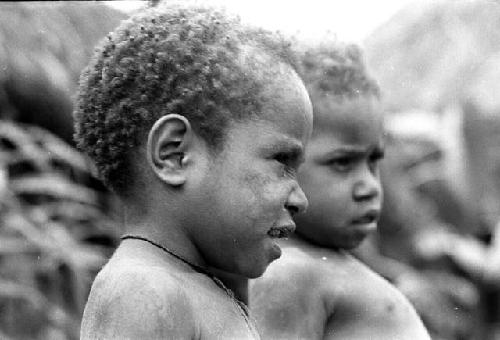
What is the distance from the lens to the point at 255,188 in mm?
2080

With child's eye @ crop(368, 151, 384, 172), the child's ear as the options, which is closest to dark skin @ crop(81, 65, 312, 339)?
the child's ear

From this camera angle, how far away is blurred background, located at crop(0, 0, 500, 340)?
171 inches

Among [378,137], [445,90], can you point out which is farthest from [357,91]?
[445,90]

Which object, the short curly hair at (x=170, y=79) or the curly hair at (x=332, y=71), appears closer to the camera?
the short curly hair at (x=170, y=79)

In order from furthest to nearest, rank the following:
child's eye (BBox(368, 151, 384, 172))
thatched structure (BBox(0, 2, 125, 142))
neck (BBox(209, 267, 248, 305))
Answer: thatched structure (BBox(0, 2, 125, 142)) < child's eye (BBox(368, 151, 384, 172)) < neck (BBox(209, 267, 248, 305))

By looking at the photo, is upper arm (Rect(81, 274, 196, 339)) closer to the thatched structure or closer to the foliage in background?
the foliage in background

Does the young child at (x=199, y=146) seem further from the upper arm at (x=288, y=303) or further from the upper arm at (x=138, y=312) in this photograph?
the upper arm at (x=288, y=303)

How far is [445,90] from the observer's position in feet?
22.9

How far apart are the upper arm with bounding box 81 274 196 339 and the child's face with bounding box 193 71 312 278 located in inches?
6.7

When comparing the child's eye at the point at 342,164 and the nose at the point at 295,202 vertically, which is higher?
the nose at the point at 295,202

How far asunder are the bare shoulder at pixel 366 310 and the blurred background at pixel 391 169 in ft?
2.20

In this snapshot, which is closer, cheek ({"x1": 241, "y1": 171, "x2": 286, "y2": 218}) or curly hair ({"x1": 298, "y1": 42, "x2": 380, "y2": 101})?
cheek ({"x1": 241, "y1": 171, "x2": 286, "y2": 218})

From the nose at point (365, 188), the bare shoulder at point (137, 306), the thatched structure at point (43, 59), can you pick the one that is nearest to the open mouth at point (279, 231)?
the bare shoulder at point (137, 306)

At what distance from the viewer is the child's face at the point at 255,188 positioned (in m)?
2.07
